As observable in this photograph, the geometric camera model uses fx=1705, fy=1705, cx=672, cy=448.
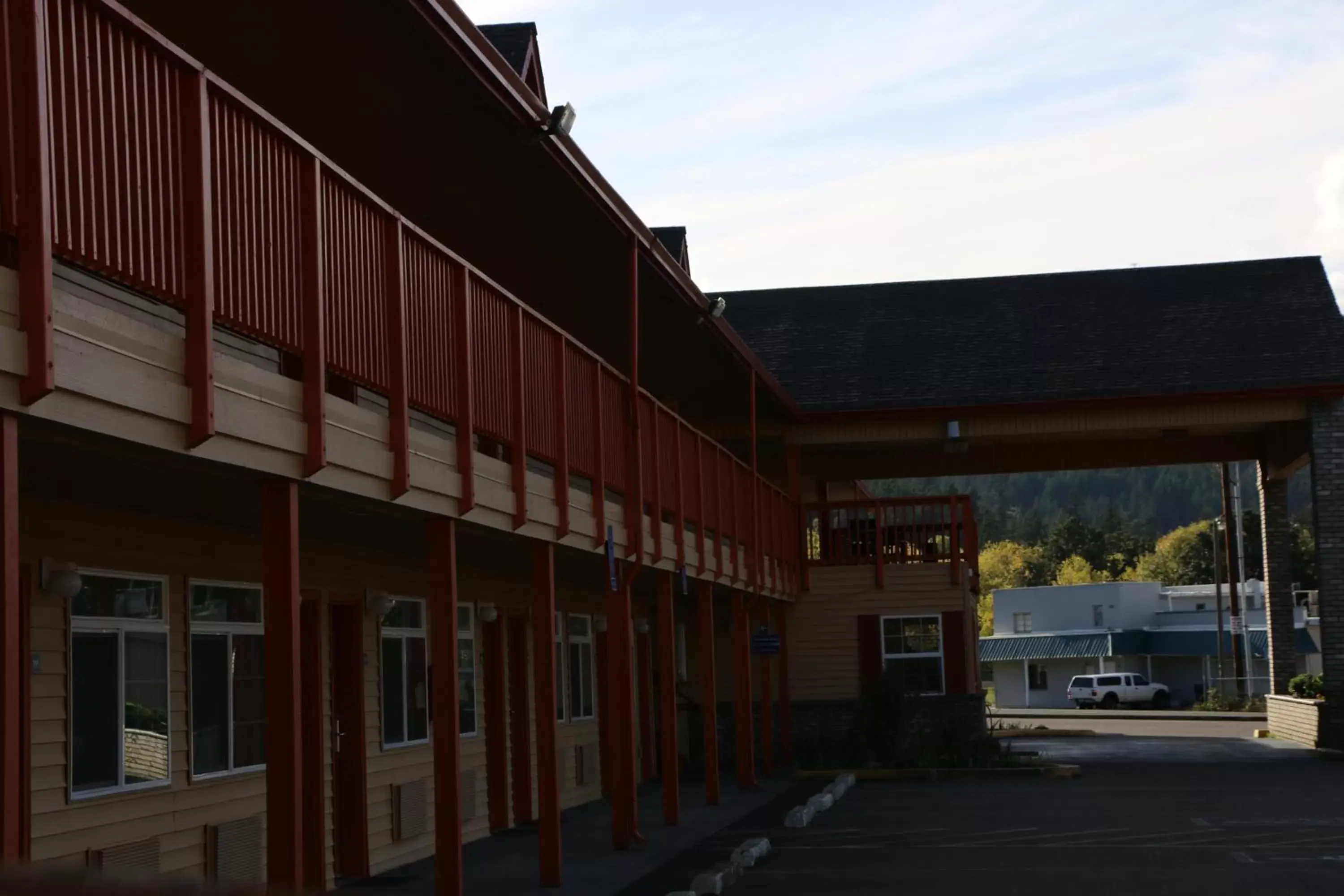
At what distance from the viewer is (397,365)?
9680 mm

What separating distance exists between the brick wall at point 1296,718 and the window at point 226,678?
2156cm

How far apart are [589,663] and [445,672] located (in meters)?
12.3

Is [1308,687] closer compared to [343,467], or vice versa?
[343,467]

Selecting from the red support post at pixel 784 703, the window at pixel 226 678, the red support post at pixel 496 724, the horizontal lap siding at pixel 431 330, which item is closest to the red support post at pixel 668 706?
the red support post at pixel 496 724

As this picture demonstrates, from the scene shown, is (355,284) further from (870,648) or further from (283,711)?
(870,648)

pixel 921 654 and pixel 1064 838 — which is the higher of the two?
pixel 921 654

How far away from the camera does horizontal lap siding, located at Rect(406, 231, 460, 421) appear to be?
10195 millimetres

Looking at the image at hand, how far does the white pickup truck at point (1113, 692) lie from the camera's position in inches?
2719

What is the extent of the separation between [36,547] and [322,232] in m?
2.67

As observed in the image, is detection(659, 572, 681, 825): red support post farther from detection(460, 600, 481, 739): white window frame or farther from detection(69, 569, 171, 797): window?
detection(69, 569, 171, 797): window

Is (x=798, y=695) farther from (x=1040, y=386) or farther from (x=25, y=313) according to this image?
(x=25, y=313)

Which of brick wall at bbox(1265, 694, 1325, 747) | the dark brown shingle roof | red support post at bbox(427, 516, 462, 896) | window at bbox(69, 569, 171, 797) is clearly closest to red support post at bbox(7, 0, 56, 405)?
window at bbox(69, 569, 171, 797)

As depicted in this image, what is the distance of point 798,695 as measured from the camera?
1158 inches

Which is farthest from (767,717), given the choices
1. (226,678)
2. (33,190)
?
(33,190)
